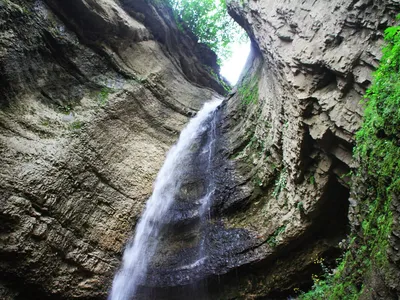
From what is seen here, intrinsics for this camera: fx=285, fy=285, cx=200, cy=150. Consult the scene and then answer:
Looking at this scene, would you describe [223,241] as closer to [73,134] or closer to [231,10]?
[73,134]

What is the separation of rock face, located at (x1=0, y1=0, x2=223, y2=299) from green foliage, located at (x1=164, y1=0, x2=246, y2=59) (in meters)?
5.30

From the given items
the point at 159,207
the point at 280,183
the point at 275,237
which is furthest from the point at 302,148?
the point at 159,207

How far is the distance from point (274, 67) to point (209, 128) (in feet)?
14.3

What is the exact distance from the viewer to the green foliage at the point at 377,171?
3.57 m

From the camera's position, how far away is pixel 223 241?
6.97 m

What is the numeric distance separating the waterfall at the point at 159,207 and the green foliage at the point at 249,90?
1.61 meters

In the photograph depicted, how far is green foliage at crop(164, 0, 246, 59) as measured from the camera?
54.2 feet

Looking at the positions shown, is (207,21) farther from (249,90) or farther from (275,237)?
(275,237)

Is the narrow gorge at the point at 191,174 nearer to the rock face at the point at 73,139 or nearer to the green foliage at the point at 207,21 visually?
the rock face at the point at 73,139

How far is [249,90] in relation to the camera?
11.2 meters

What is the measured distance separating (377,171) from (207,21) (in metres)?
15.9

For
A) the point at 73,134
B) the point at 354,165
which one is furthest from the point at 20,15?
the point at 354,165

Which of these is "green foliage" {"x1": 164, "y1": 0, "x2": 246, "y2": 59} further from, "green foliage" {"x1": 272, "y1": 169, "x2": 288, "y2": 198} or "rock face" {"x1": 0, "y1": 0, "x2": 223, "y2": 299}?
"green foliage" {"x1": 272, "y1": 169, "x2": 288, "y2": 198}

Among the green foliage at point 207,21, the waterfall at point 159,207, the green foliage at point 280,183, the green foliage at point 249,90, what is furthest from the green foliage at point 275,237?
the green foliage at point 207,21
